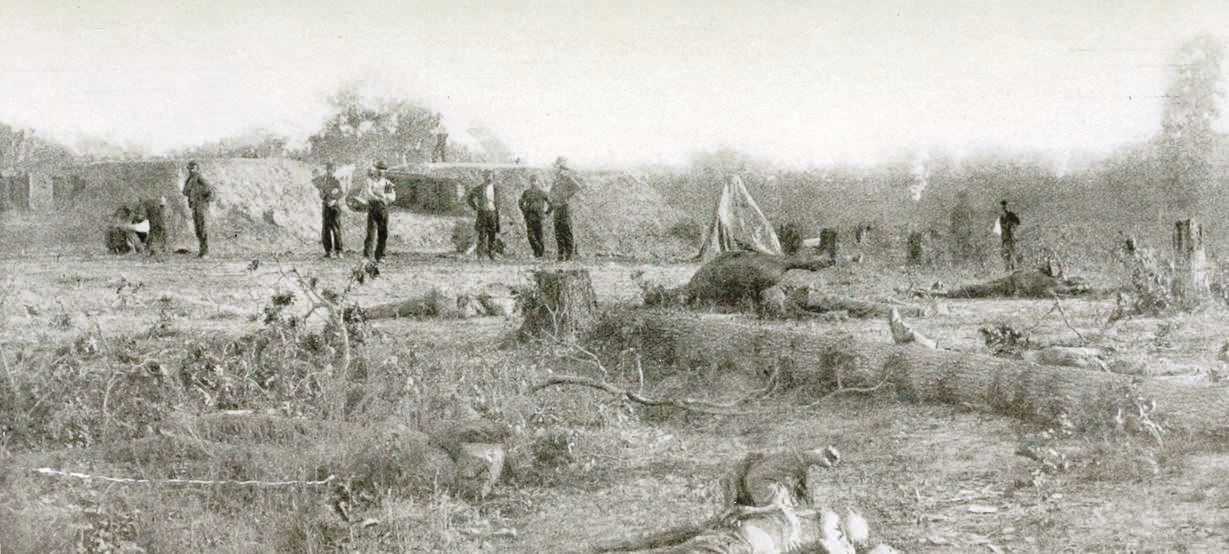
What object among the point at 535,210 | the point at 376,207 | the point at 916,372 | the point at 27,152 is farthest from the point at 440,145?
the point at 916,372

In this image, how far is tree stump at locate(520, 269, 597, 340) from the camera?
21.7 ft

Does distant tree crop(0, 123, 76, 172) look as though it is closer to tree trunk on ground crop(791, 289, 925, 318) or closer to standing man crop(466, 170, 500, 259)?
standing man crop(466, 170, 500, 259)

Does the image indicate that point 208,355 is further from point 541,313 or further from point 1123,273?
point 1123,273

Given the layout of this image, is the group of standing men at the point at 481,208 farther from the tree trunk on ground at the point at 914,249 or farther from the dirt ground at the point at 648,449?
the tree trunk on ground at the point at 914,249

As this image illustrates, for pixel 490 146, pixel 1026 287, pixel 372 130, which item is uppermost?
pixel 372 130

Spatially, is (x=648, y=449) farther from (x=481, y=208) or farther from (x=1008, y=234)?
(x=1008, y=234)

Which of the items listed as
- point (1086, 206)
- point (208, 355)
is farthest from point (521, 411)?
point (1086, 206)

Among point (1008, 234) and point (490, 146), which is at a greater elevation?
point (490, 146)

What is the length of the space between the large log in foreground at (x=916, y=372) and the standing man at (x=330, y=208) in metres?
1.98

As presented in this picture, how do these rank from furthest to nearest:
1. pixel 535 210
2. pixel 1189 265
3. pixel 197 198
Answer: pixel 197 198
pixel 535 210
pixel 1189 265

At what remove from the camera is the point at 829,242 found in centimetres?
793

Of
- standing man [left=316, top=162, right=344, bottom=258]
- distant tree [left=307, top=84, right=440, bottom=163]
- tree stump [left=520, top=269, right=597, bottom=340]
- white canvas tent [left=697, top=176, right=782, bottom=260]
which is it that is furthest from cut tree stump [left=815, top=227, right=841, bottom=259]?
standing man [left=316, top=162, right=344, bottom=258]

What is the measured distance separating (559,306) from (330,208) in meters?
1.94

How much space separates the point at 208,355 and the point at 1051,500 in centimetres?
456
